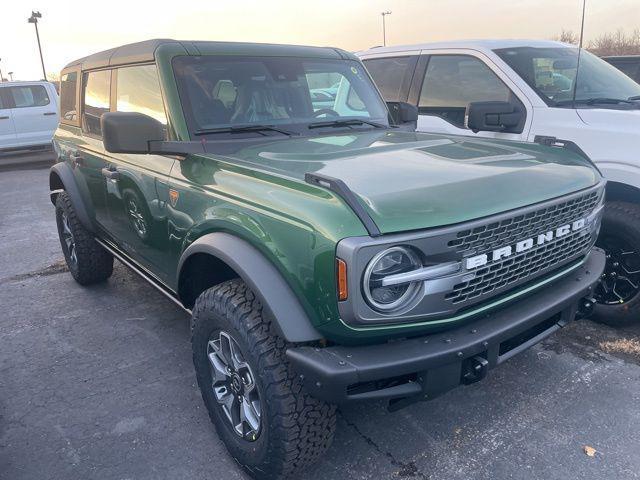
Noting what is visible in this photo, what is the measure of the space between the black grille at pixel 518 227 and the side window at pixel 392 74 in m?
2.78

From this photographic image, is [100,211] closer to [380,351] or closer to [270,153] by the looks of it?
[270,153]

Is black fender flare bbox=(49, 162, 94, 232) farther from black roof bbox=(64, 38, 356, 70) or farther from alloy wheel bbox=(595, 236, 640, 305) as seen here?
alloy wheel bbox=(595, 236, 640, 305)

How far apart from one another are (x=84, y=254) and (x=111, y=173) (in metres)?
1.38

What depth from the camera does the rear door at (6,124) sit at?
1220 centimetres

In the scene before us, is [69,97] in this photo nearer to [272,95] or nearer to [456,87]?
[272,95]

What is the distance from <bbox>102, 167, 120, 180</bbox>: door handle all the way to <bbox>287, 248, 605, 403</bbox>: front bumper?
2052mm

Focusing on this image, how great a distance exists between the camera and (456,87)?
466 cm

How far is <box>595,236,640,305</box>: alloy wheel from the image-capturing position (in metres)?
3.57

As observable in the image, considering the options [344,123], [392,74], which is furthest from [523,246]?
[392,74]

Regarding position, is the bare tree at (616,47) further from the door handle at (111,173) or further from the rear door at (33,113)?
the rear door at (33,113)

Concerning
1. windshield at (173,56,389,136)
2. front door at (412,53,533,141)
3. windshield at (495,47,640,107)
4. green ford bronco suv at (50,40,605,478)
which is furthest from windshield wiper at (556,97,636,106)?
windshield at (173,56,389,136)

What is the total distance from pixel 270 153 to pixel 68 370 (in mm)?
1986

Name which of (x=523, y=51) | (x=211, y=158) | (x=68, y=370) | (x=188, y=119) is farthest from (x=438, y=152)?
(x=68, y=370)

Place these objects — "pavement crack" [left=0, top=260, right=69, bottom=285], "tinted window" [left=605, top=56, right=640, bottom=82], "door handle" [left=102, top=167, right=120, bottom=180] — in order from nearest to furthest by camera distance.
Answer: "door handle" [left=102, top=167, right=120, bottom=180], "pavement crack" [left=0, top=260, right=69, bottom=285], "tinted window" [left=605, top=56, right=640, bottom=82]
